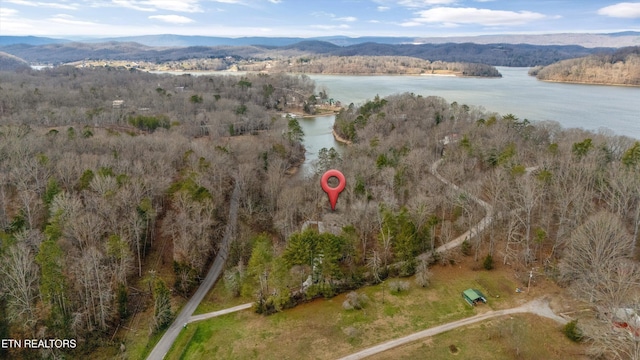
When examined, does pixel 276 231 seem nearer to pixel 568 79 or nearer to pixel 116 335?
pixel 116 335

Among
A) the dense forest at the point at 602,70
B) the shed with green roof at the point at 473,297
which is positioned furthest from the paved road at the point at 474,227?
the dense forest at the point at 602,70

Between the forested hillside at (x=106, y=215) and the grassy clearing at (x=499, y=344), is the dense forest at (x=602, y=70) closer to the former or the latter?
the forested hillside at (x=106, y=215)

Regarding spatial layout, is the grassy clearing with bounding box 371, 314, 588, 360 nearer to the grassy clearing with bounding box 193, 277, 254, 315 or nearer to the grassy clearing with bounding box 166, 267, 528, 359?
the grassy clearing with bounding box 166, 267, 528, 359

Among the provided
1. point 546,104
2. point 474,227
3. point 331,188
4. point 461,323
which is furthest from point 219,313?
point 546,104

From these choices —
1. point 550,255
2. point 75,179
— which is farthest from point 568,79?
point 75,179

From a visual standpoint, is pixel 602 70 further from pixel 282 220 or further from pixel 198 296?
pixel 198 296

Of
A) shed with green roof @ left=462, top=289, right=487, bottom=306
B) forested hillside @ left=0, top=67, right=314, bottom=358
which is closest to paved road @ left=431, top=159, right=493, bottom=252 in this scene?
shed with green roof @ left=462, top=289, right=487, bottom=306
